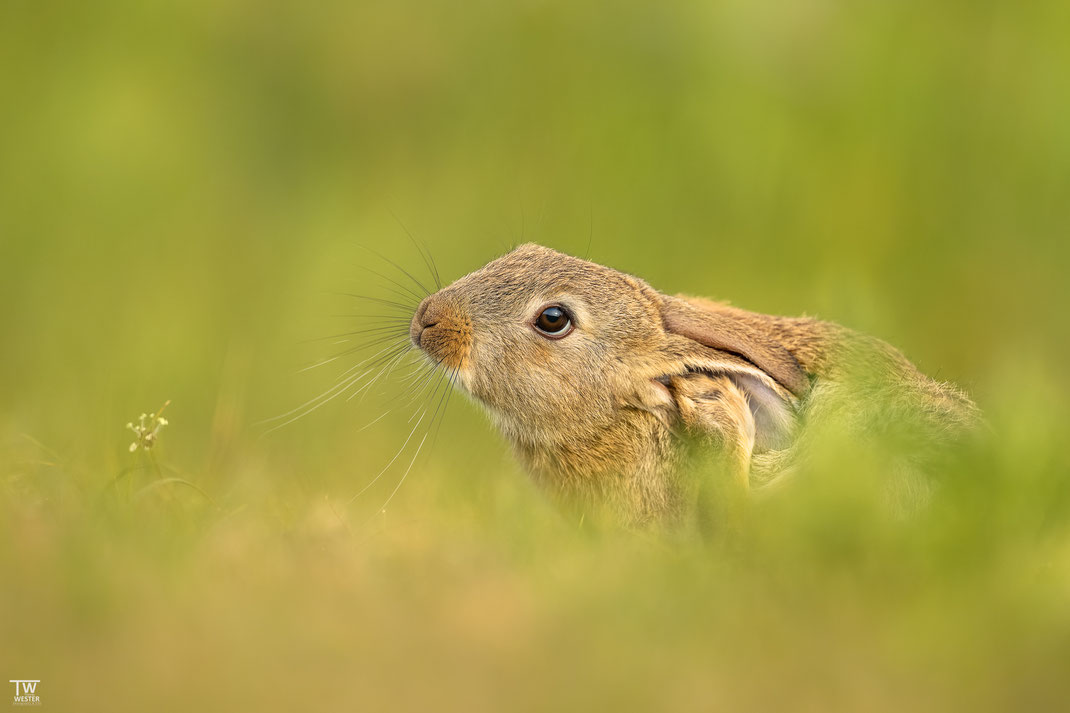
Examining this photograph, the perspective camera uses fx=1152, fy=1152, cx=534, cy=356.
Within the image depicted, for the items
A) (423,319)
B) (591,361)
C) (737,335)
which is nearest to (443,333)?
(423,319)

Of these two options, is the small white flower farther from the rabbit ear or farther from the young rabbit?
the rabbit ear

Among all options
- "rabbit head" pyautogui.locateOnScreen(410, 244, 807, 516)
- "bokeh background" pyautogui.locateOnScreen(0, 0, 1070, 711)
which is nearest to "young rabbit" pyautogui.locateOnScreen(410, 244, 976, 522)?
"rabbit head" pyautogui.locateOnScreen(410, 244, 807, 516)

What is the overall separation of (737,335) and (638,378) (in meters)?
0.47

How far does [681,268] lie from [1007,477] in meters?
5.82

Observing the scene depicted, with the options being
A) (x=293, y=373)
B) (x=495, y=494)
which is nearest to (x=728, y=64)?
(x=293, y=373)

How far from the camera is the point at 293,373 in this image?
29.5 feet

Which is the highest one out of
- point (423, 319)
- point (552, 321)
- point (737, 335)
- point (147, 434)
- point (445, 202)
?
point (445, 202)

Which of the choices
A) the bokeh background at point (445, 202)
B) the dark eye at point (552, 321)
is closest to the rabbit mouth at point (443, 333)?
the dark eye at point (552, 321)

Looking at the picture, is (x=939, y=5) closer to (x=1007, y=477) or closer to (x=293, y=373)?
(x=293, y=373)

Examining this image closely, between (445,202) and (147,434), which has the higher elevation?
(445,202)

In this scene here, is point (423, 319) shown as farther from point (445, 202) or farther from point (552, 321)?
point (445, 202)

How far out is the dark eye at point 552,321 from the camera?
A: 4934mm

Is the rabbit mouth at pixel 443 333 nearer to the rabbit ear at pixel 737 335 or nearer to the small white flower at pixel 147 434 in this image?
the rabbit ear at pixel 737 335

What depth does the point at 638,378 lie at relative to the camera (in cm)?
473
